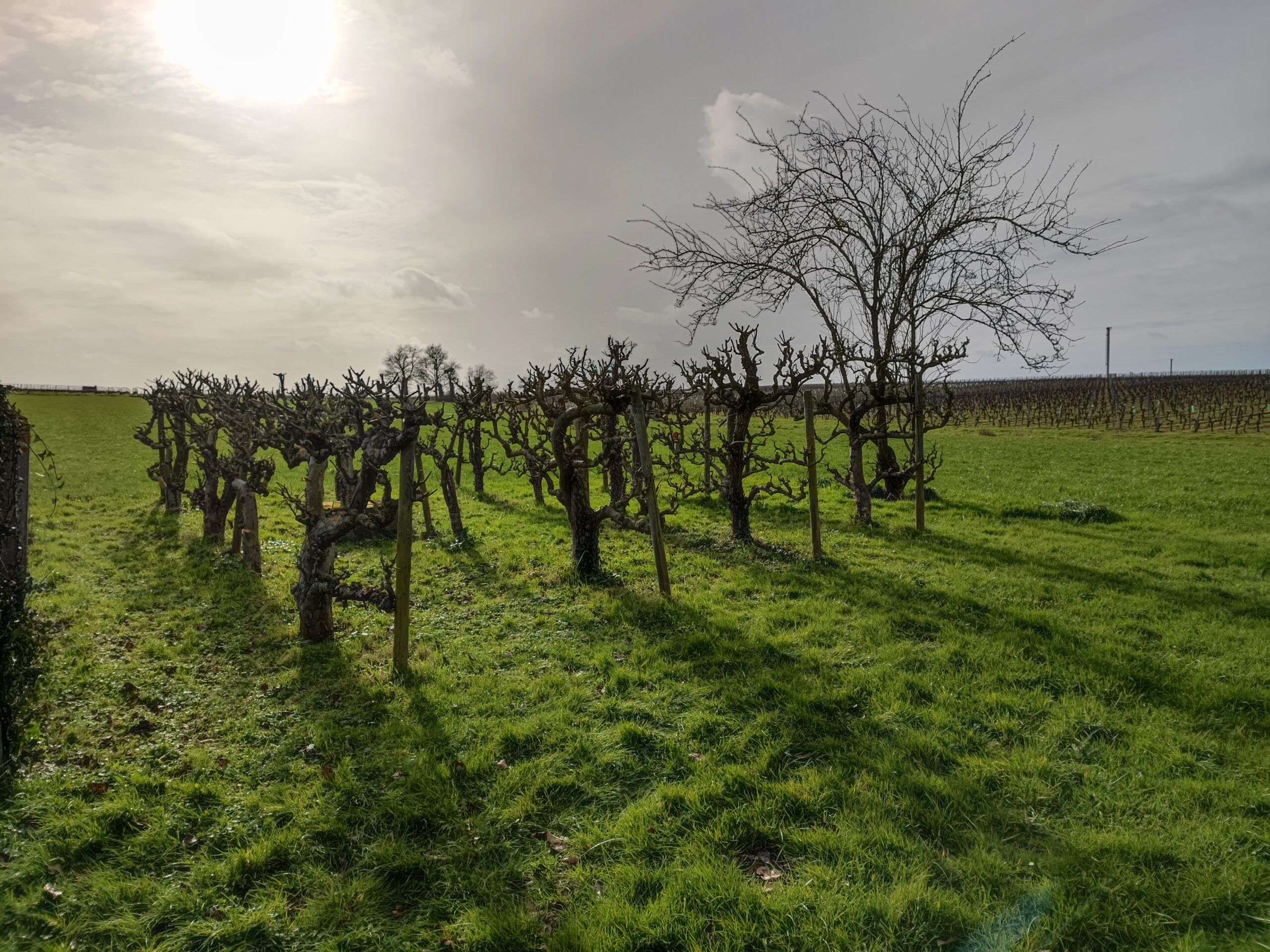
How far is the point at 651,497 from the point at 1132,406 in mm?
56962

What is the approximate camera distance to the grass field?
350 centimetres

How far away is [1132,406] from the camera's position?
161ft

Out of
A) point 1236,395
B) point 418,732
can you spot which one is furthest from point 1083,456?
point 1236,395

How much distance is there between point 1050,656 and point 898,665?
1.63 m

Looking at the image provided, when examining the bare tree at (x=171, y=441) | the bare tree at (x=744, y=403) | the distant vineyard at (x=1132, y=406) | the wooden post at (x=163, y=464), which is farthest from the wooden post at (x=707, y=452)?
the distant vineyard at (x=1132, y=406)

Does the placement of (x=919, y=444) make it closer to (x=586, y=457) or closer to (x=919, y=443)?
(x=919, y=443)

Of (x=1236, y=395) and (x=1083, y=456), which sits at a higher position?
(x=1236, y=395)

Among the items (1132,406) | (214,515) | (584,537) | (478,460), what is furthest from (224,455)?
(1132,406)

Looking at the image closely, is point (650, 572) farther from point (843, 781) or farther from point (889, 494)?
point (889, 494)

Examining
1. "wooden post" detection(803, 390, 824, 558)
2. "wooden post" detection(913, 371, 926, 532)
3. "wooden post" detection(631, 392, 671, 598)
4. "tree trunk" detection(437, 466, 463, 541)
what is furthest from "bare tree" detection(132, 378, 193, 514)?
"wooden post" detection(913, 371, 926, 532)

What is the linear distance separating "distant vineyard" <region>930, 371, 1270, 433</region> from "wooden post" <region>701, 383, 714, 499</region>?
20968mm

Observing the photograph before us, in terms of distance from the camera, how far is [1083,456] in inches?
928

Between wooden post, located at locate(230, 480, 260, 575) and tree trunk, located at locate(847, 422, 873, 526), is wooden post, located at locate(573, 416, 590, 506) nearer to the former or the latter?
tree trunk, located at locate(847, 422, 873, 526)

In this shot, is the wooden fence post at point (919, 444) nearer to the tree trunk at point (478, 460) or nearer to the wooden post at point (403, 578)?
the wooden post at point (403, 578)
